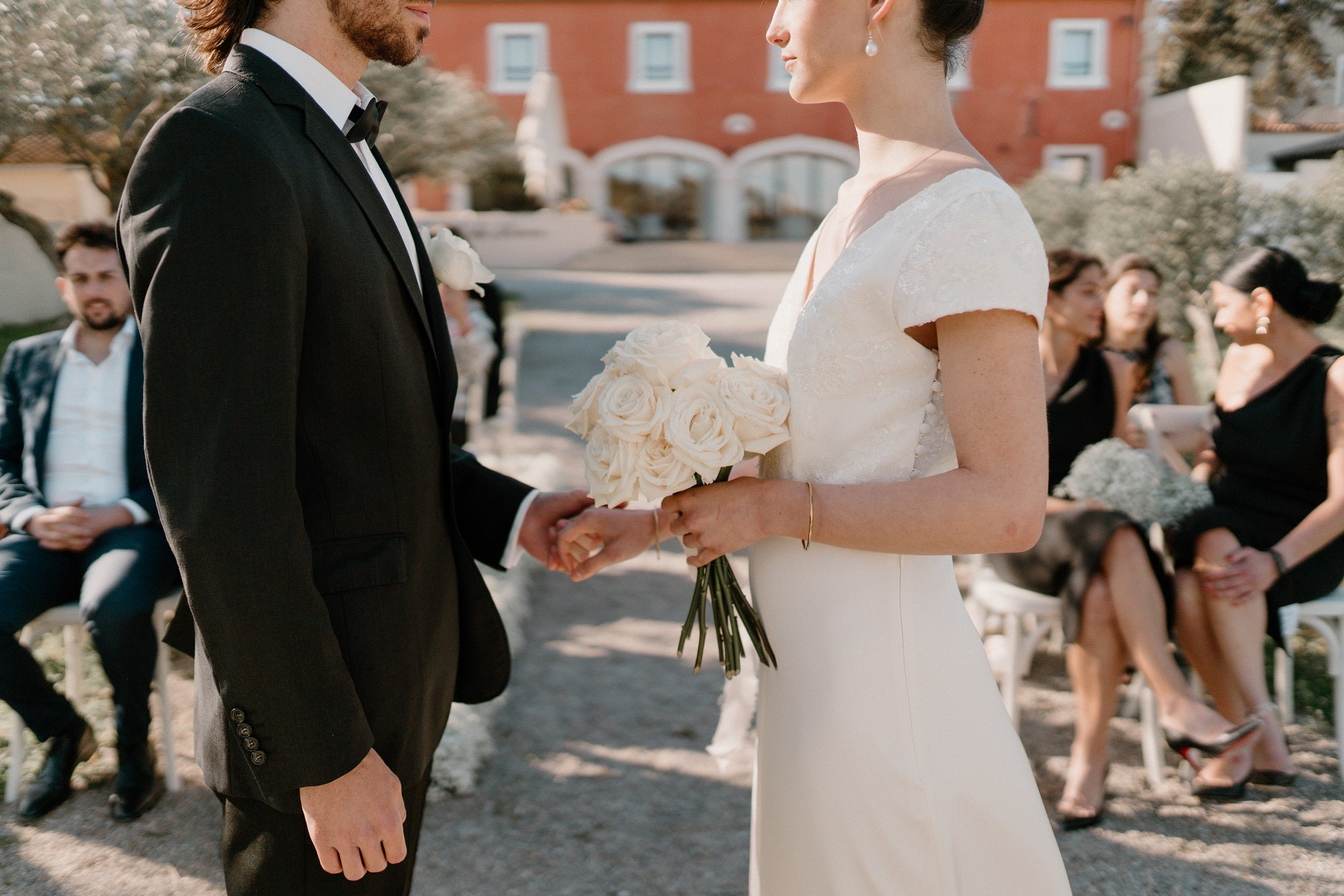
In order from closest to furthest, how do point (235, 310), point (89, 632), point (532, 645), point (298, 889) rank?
point (235, 310)
point (298, 889)
point (89, 632)
point (532, 645)

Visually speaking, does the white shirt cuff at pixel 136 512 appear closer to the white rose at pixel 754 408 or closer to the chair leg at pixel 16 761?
the chair leg at pixel 16 761

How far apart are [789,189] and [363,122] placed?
92.3 feet

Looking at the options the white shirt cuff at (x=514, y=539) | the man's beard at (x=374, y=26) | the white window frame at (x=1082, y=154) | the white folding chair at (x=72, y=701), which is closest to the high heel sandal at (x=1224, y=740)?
the white shirt cuff at (x=514, y=539)

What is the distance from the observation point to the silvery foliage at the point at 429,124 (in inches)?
437

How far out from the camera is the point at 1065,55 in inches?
1100

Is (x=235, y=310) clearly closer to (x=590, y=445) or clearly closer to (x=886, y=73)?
(x=590, y=445)

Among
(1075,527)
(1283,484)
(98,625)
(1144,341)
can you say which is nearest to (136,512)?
(98,625)

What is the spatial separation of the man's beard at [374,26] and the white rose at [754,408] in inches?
32.1

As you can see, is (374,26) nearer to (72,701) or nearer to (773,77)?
(72,701)

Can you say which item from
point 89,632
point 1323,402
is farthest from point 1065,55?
point 89,632

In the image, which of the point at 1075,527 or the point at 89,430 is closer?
the point at 1075,527

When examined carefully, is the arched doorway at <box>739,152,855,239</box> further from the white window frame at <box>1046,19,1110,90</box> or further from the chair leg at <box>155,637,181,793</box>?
the chair leg at <box>155,637,181,793</box>

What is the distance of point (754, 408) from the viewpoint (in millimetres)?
1773

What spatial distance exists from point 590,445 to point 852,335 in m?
0.51
